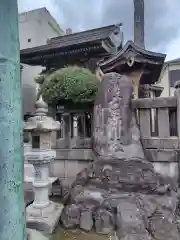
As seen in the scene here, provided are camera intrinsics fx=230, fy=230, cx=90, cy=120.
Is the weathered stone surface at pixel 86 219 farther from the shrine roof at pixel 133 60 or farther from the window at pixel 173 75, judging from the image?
the window at pixel 173 75

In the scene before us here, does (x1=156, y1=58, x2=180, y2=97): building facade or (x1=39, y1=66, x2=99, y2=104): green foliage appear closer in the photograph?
(x1=39, y1=66, x2=99, y2=104): green foliage

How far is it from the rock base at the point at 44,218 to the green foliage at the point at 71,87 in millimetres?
2236

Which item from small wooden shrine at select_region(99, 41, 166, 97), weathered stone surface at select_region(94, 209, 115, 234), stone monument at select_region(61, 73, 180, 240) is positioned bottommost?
weathered stone surface at select_region(94, 209, 115, 234)

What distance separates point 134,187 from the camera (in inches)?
167

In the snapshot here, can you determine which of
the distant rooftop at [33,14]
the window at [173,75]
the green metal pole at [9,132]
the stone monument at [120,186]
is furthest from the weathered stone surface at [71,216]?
the window at [173,75]

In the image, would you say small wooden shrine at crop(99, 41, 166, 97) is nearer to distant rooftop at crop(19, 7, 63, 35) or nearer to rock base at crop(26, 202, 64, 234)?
rock base at crop(26, 202, 64, 234)

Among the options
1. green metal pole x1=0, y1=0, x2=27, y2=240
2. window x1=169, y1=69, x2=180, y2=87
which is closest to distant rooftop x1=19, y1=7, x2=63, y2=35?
window x1=169, y1=69, x2=180, y2=87

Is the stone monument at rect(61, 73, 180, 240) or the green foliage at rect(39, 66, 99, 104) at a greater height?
the green foliage at rect(39, 66, 99, 104)

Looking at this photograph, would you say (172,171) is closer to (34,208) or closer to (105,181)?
(105,181)

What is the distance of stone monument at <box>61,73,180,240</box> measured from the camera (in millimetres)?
3524

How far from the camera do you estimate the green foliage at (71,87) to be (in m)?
4.96

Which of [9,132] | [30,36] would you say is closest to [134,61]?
[9,132]

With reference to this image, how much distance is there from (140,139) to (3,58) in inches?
165

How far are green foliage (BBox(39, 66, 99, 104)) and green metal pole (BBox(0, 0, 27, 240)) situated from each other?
3931 millimetres
